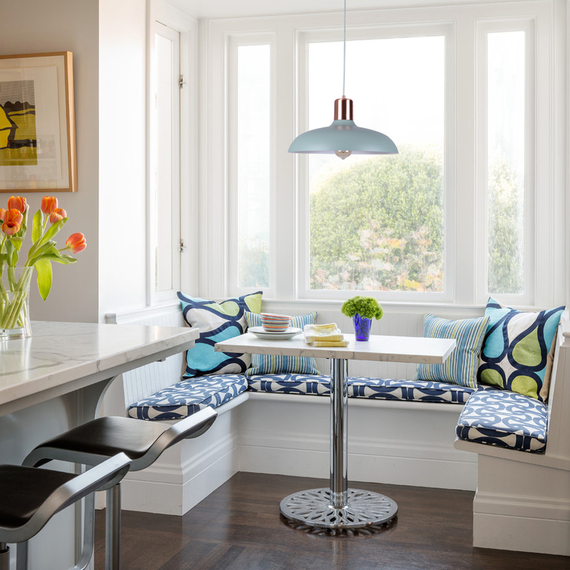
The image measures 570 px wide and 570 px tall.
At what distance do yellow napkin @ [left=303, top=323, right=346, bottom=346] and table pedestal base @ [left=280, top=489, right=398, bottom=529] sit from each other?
0.76m

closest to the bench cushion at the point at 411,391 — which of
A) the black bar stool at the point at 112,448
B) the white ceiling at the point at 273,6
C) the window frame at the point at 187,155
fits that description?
the window frame at the point at 187,155

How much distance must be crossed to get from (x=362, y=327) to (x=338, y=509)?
0.81 m

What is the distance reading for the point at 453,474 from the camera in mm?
3461

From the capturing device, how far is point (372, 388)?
3.51 meters

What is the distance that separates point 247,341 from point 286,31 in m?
2.08

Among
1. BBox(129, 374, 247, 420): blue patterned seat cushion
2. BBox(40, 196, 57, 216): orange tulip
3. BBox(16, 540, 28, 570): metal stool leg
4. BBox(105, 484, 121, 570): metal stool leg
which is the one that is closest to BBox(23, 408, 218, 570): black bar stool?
BBox(105, 484, 121, 570): metal stool leg

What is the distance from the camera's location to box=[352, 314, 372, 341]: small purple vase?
3064mm

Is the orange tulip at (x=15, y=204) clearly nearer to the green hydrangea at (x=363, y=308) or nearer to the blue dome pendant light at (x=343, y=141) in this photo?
the blue dome pendant light at (x=343, y=141)

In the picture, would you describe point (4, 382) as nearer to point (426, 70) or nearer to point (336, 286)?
point (336, 286)

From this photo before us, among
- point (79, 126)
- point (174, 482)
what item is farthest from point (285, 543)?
point (79, 126)

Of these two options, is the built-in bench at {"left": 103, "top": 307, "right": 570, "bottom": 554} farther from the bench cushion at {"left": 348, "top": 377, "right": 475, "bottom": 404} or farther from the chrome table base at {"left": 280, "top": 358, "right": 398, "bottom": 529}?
the chrome table base at {"left": 280, "top": 358, "right": 398, "bottom": 529}

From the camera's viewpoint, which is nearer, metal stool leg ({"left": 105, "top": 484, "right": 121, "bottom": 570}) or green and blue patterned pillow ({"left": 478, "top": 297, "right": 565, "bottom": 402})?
metal stool leg ({"left": 105, "top": 484, "right": 121, "bottom": 570})

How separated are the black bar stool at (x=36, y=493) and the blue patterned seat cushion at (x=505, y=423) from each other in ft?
5.77

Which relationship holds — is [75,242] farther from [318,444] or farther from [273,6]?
[273,6]
